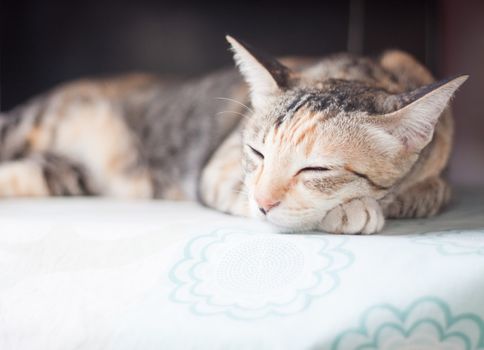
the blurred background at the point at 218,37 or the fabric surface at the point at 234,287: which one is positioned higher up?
the blurred background at the point at 218,37

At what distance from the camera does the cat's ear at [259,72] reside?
1147mm

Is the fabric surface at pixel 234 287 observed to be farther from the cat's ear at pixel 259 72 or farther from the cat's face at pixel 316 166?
the cat's ear at pixel 259 72

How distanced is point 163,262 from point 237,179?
0.49m

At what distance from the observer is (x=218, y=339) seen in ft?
2.41

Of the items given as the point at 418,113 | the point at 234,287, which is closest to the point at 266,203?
the point at 234,287

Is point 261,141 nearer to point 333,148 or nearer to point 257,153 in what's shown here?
point 257,153

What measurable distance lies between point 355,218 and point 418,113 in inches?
8.7

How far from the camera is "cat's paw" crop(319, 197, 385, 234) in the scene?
97 cm

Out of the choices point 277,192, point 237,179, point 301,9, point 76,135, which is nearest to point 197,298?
point 277,192

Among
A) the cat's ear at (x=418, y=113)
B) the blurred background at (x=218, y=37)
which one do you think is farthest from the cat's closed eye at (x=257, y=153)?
the blurred background at (x=218, y=37)

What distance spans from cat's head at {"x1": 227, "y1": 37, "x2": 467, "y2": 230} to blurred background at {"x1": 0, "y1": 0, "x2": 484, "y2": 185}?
46.0 inches

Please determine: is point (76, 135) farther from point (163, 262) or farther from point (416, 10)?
point (416, 10)

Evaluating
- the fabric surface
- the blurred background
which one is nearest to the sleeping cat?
the fabric surface

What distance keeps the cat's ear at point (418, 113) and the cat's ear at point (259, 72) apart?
251mm
